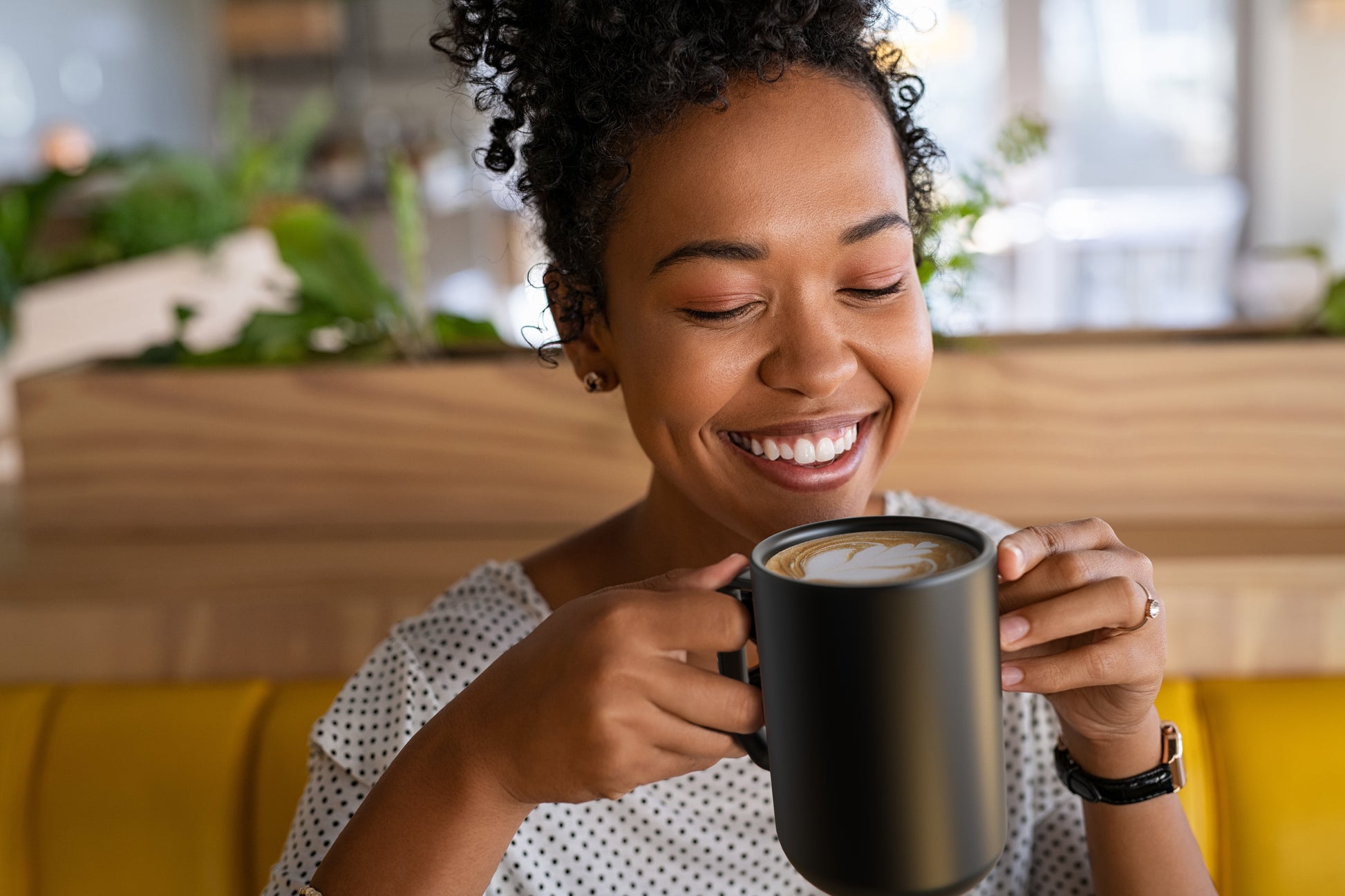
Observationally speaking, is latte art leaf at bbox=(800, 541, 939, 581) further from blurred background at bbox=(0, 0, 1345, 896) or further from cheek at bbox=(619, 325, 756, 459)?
blurred background at bbox=(0, 0, 1345, 896)

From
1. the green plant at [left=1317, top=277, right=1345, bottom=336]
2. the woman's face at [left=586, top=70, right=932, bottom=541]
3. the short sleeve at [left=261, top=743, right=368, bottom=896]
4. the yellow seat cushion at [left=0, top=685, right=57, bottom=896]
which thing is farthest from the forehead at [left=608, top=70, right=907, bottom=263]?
the green plant at [left=1317, top=277, right=1345, bottom=336]

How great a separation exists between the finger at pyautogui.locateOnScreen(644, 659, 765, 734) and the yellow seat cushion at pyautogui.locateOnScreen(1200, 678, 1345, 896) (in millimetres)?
731

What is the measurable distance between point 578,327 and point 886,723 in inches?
20.8

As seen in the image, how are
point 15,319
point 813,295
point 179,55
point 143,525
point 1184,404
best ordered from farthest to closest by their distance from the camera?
point 179,55 < point 15,319 < point 143,525 < point 1184,404 < point 813,295

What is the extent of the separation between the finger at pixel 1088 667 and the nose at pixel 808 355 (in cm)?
23

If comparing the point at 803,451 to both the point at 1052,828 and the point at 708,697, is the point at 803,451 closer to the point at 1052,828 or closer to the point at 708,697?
the point at 708,697

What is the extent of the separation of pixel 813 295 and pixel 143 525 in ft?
3.89

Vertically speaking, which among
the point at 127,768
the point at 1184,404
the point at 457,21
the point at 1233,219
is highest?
the point at 457,21

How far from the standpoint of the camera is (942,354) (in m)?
1.53

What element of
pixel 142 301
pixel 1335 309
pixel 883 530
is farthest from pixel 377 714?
pixel 142 301

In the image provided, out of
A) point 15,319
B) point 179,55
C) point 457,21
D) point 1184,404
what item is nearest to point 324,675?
point 457,21

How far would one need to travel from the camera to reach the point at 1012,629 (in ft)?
2.28

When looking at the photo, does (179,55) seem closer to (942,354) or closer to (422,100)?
(422,100)

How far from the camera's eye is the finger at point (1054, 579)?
74 cm
